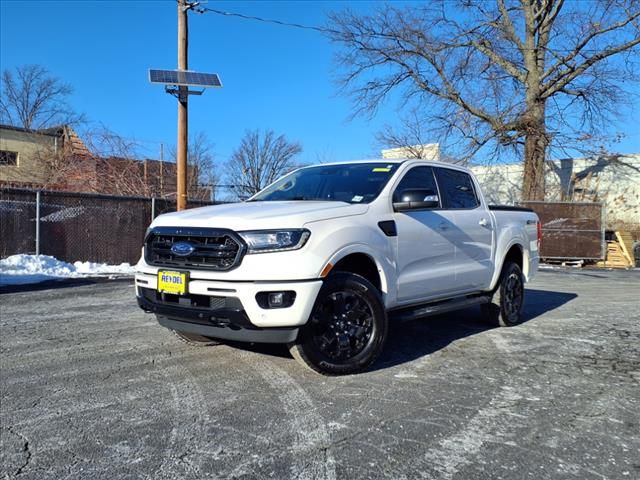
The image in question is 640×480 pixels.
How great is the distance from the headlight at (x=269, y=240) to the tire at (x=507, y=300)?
3546mm

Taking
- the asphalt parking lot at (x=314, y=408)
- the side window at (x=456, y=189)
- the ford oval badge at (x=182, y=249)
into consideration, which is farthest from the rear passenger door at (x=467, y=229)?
the ford oval badge at (x=182, y=249)

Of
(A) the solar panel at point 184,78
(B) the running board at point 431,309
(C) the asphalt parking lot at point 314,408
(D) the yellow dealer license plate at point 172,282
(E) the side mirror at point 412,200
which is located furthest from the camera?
(A) the solar panel at point 184,78

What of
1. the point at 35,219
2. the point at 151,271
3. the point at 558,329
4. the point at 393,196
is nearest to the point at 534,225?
the point at 558,329

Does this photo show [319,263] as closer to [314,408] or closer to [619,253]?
[314,408]

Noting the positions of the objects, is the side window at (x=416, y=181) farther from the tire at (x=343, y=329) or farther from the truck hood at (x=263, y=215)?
the tire at (x=343, y=329)

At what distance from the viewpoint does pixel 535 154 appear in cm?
2323

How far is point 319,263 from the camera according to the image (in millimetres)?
4004

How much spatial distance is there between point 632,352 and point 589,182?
25058mm

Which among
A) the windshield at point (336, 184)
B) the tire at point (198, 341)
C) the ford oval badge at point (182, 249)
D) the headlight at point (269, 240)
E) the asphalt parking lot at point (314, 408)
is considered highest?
the windshield at point (336, 184)

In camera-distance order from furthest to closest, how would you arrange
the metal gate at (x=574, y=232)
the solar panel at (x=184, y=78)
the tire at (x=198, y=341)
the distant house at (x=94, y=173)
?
the metal gate at (x=574, y=232), the distant house at (x=94, y=173), the solar panel at (x=184, y=78), the tire at (x=198, y=341)

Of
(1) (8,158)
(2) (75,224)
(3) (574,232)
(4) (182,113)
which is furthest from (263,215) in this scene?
(1) (8,158)

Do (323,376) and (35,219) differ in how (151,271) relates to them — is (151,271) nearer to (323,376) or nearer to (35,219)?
(323,376)

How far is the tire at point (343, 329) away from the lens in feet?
13.5

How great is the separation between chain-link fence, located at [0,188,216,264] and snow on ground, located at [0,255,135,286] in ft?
1.18
